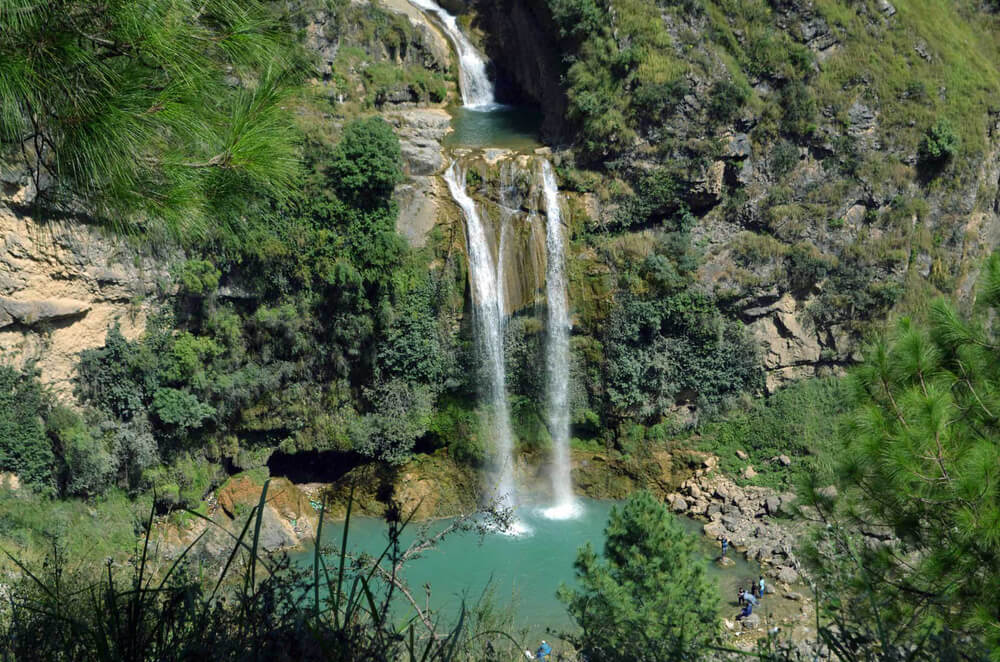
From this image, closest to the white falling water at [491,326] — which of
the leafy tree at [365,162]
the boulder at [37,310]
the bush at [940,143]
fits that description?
the leafy tree at [365,162]

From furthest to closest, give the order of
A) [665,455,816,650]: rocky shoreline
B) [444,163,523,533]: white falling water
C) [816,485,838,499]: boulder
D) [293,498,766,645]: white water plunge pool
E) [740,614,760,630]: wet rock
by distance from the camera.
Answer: [444,163,523,533]: white falling water, [293,498,766,645]: white water plunge pool, [665,455,816,650]: rocky shoreline, [740,614,760,630]: wet rock, [816,485,838,499]: boulder

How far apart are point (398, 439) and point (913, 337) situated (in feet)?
37.2

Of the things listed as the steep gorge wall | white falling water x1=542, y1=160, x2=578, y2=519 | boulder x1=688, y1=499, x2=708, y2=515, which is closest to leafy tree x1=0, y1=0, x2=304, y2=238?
white falling water x1=542, y1=160, x2=578, y2=519

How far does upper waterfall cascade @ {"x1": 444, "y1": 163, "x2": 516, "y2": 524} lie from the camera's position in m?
16.3

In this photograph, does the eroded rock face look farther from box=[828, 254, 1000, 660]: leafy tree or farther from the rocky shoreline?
box=[828, 254, 1000, 660]: leafy tree

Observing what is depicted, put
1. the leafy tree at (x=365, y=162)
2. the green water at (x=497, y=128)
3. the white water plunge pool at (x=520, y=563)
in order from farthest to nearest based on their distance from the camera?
the green water at (x=497, y=128) → the leafy tree at (x=365, y=162) → the white water plunge pool at (x=520, y=563)

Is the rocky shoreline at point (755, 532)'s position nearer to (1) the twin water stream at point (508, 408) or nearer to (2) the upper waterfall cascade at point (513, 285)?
(1) the twin water stream at point (508, 408)

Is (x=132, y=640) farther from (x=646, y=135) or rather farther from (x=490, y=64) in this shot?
(x=490, y=64)

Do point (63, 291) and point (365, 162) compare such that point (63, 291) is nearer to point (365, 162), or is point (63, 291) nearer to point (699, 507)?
point (365, 162)

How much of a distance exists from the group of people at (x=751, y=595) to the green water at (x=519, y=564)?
165 mm

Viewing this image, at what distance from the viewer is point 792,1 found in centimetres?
1784

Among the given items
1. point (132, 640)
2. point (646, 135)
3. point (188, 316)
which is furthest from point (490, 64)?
point (132, 640)

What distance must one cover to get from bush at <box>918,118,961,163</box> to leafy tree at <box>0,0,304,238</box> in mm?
16781

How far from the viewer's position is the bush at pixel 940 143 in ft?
57.4
